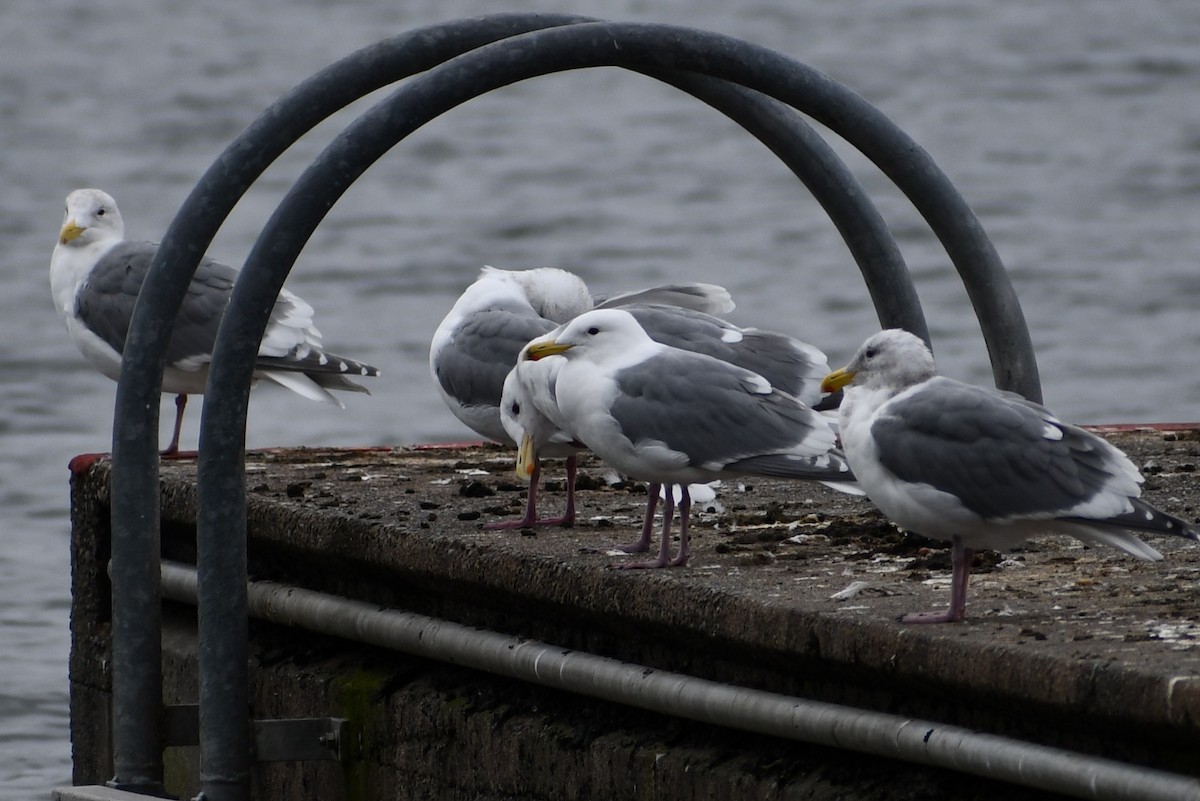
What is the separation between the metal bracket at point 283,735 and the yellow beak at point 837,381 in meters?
1.46

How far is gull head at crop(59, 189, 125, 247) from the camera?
802cm

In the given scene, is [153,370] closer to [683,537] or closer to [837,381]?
[683,537]

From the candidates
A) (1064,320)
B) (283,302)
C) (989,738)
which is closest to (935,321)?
(1064,320)

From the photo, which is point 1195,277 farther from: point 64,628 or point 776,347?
point 776,347

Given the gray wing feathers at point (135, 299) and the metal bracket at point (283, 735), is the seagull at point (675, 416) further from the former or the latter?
the gray wing feathers at point (135, 299)

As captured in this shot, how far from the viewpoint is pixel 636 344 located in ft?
17.0

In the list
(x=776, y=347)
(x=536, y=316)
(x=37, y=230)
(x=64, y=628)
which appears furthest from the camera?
(x=37, y=230)

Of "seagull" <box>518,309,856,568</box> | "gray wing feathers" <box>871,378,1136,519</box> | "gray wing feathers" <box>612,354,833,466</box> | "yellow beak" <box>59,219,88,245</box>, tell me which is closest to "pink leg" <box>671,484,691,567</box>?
"seagull" <box>518,309,856,568</box>

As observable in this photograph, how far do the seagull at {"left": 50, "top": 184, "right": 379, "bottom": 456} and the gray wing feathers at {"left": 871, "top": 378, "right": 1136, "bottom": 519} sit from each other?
8.93ft

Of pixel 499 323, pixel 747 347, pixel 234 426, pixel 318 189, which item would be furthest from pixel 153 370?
pixel 747 347

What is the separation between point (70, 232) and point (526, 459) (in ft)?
10.1

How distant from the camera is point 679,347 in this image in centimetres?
561

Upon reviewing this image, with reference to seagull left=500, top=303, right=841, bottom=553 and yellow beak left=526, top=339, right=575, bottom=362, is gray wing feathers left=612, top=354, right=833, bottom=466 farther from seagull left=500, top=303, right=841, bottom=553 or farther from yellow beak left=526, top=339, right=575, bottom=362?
seagull left=500, top=303, right=841, bottom=553

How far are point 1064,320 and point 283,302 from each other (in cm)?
1561
